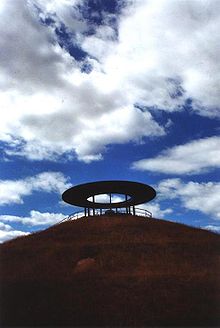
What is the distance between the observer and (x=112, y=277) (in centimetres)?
3200

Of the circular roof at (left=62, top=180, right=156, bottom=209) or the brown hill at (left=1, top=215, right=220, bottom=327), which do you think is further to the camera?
the circular roof at (left=62, top=180, right=156, bottom=209)

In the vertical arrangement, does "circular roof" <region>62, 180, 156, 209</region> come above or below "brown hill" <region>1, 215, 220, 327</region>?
above

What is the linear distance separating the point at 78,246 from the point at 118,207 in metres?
15.1

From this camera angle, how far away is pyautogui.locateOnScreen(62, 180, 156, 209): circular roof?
47631mm

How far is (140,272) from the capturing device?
3278 centimetres

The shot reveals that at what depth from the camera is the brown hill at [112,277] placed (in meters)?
26.9

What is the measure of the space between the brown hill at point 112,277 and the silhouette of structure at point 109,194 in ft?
15.9

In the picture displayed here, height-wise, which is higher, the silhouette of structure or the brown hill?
the silhouette of structure

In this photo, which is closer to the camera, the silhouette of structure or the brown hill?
the brown hill

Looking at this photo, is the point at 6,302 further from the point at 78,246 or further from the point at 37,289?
the point at 78,246

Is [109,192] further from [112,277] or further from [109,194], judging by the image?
[112,277]

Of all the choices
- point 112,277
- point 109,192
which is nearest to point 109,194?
point 109,192

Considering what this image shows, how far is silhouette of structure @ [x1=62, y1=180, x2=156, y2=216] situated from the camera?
47.8 m

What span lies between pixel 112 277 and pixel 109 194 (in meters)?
19.9
